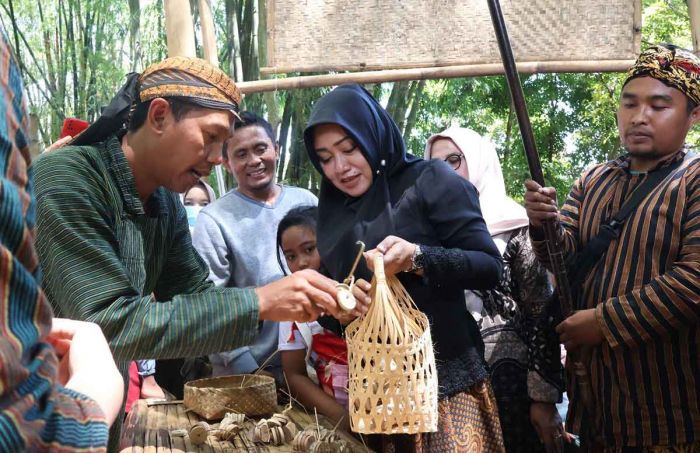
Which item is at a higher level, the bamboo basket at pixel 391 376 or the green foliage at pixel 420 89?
the green foliage at pixel 420 89

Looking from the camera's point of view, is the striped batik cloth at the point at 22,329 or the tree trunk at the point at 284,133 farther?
the tree trunk at the point at 284,133

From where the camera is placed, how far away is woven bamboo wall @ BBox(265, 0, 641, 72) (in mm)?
3855

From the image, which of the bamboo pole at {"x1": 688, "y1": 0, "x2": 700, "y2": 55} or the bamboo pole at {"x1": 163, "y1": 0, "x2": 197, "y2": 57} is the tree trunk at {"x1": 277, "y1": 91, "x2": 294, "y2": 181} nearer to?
the bamboo pole at {"x1": 163, "y1": 0, "x2": 197, "y2": 57}

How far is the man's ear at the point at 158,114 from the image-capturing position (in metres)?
2.40

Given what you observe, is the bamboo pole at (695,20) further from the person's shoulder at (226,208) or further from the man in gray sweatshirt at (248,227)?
the person's shoulder at (226,208)

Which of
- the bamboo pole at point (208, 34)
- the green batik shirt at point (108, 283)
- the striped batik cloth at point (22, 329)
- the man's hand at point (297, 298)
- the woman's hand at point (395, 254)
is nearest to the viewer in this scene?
the striped batik cloth at point (22, 329)

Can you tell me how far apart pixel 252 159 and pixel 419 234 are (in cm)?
172

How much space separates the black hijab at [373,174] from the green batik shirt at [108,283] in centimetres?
60

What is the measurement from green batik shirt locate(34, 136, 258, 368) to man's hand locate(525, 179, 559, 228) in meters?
1.08

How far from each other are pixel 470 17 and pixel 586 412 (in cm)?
206

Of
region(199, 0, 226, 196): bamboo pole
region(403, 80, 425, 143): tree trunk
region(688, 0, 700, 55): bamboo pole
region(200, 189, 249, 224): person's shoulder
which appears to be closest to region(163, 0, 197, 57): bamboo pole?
region(199, 0, 226, 196): bamboo pole

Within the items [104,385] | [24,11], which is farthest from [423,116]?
[104,385]

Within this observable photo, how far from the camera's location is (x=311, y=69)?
158 inches

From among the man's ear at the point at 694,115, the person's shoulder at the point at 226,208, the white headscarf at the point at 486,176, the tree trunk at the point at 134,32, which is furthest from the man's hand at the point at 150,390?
the tree trunk at the point at 134,32
